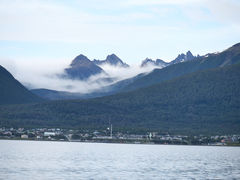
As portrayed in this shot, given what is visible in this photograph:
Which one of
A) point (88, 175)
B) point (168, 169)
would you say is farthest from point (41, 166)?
point (168, 169)

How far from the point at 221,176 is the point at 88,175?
57.5ft

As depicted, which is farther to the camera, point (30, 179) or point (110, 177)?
point (110, 177)

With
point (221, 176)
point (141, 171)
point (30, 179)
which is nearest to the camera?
point (30, 179)

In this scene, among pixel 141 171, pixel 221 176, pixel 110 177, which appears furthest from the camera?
pixel 141 171

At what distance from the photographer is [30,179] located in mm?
68688

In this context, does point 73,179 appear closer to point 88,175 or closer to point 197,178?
point 88,175

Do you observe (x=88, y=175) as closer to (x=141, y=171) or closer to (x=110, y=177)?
(x=110, y=177)

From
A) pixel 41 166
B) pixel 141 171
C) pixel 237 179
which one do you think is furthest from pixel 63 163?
pixel 237 179

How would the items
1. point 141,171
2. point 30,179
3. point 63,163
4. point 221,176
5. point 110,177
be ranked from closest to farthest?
point 30,179 < point 110,177 < point 221,176 < point 141,171 < point 63,163

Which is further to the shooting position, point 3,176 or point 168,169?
point 168,169

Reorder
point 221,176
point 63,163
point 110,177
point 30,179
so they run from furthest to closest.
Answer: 1. point 63,163
2. point 221,176
3. point 110,177
4. point 30,179

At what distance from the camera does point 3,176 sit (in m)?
70.0

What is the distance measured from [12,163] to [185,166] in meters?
27.3

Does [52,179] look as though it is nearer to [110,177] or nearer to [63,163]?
[110,177]
